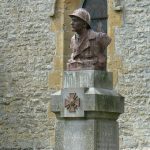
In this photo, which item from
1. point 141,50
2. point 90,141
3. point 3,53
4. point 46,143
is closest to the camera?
point 90,141

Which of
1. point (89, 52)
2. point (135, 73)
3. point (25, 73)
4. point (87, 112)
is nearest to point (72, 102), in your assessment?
point (87, 112)

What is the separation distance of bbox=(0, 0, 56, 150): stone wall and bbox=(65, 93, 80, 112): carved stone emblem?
4.48 m

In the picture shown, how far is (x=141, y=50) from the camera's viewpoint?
450 inches

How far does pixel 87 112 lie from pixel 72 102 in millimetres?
269

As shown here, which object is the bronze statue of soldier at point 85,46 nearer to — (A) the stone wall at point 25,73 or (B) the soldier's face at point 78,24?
(B) the soldier's face at point 78,24

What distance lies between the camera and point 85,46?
27.3 feet

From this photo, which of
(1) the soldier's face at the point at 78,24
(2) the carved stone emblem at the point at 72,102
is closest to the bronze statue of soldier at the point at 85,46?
(1) the soldier's face at the point at 78,24

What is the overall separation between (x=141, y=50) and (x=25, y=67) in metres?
2.93

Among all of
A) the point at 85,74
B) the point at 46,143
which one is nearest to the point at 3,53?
the point at 46,143

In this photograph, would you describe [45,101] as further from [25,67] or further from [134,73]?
[134,73]

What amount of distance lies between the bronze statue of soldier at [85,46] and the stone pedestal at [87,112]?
0.20 meters

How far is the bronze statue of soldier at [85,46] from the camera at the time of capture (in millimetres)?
8195

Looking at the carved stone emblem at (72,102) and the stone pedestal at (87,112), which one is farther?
the carved stone emblem at (72,102)

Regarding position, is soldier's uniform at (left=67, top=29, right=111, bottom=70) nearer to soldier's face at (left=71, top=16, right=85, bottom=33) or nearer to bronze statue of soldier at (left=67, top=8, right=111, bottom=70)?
bronze statue of soldier at (left=67, top=8, right=111, bottom=70)
